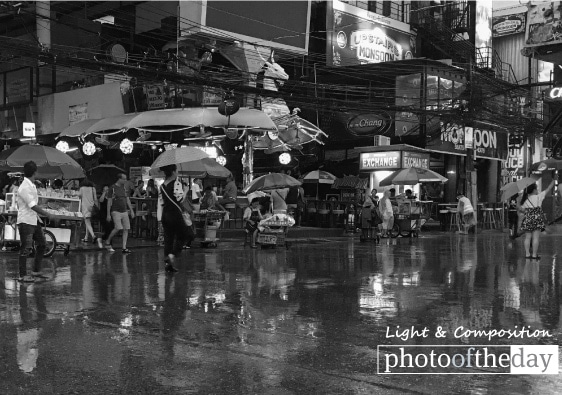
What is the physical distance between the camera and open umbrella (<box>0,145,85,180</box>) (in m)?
16.8

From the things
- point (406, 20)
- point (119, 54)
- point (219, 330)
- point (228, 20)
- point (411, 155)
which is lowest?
point (219, 330)

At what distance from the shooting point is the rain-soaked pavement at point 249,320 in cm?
520

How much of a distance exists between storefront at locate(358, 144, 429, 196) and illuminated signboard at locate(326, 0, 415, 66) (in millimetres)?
5398

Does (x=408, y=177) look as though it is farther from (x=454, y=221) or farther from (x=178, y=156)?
(x=178, y=156)

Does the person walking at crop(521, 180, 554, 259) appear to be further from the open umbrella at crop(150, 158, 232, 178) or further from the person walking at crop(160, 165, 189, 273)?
the open umbrella at crop(150, 158, 232, 178)

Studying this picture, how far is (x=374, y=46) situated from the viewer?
35.6 m

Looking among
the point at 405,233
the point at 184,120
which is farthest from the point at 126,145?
the point at 405,233

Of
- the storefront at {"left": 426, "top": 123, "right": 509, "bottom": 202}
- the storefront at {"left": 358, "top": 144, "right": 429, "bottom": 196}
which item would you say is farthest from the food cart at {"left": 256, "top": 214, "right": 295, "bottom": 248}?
the storefront at {"left": 426, "top": 123, "right": 509, "bottom": 202}

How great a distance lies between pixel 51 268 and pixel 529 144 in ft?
112

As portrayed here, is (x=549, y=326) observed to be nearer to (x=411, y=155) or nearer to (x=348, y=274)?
(x=348, y=274)

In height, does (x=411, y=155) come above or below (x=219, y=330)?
above

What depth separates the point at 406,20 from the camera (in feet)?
127

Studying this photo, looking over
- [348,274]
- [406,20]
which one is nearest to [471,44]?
[406,20]

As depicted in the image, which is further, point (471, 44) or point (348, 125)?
point (471, 44)
